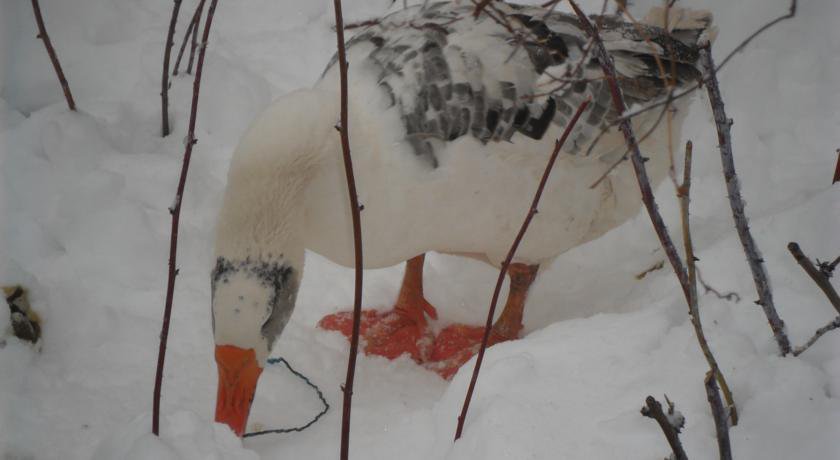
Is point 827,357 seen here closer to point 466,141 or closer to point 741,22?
point 466,141

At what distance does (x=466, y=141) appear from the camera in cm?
286

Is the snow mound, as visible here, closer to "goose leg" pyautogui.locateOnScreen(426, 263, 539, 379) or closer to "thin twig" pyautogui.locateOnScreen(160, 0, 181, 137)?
"goose leg" pyautogui.locateOnScreen(426, 263, 539, 379)

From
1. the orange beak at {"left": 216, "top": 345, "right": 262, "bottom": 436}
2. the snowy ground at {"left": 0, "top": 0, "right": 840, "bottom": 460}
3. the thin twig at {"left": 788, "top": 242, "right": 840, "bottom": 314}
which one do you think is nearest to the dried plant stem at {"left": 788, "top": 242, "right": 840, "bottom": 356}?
the thin twig at {"left": 788, "top": 242, "right": 840, "bottom": 314}

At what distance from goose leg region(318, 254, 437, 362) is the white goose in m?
0.51

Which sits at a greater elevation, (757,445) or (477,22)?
(477,22)

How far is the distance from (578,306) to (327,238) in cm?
137

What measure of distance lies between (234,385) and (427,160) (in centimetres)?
95

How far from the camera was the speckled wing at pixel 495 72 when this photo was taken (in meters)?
2.84

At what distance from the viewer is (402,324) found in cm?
370

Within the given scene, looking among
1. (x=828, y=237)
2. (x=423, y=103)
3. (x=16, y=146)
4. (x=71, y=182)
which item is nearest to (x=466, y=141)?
(x=423, y=103)

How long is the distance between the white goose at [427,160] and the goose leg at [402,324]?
1.68 ft

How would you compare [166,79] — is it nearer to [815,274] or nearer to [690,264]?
[690,264]

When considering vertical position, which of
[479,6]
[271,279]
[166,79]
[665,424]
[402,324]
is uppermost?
[479,6]

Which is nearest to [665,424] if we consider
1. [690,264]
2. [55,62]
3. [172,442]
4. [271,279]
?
[690,264]
